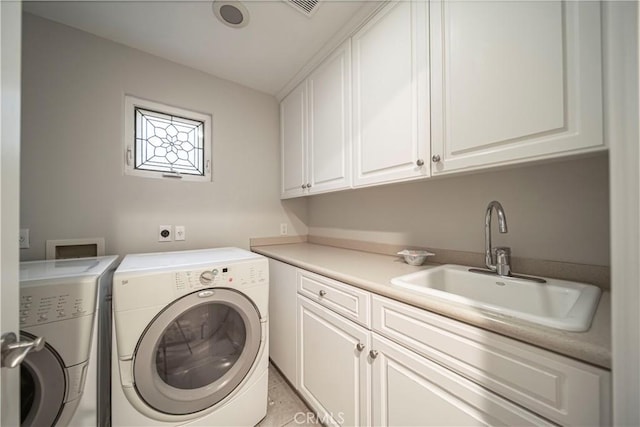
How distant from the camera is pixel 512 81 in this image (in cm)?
79

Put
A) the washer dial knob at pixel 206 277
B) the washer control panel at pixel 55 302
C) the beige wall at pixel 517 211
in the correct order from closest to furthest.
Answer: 1. the washer control panel at pixel 55 302
2. the beige wall at pixel 517 211
3. the washer dial knob at pixel 206 277

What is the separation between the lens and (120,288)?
92cm

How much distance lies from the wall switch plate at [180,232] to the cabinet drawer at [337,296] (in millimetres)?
1036

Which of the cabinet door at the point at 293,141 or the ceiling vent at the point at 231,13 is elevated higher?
the ceiling vent at the point at 231,13

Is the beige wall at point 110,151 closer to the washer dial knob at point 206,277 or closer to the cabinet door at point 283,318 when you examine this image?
the cabinet door at point 283,318

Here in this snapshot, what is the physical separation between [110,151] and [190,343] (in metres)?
1.38

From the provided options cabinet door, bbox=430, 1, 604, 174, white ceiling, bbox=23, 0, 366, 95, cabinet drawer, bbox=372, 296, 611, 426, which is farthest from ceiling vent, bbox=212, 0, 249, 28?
cabinet drawer, bbox=372, 296, 611, 426

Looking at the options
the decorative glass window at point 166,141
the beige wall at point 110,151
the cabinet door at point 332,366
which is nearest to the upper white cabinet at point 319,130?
the beige wall at point 110,151

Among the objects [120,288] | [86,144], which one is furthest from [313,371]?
[86,144]

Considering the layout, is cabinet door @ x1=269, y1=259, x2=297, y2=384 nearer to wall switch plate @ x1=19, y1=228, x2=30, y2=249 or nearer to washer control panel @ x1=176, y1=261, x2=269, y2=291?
washer control panel @ x1=176, y1=261, x2=269, y2=291

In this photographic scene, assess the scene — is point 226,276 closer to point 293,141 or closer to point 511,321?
point 511,321

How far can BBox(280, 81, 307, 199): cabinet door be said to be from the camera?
6.12 ft

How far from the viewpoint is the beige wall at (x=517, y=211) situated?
88cm

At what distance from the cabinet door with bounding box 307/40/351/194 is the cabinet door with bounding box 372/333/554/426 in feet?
3.17
